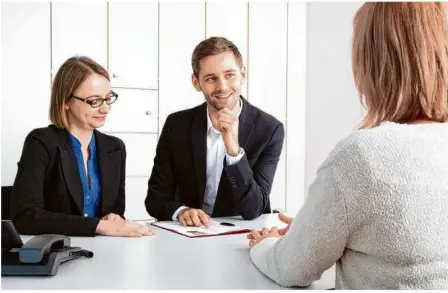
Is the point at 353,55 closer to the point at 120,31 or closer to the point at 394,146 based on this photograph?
the point at 394,146

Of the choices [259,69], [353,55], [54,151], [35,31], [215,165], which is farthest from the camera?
[259,69]

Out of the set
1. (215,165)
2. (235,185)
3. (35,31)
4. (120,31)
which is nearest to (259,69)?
(120,31)

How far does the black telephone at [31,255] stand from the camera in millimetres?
1085

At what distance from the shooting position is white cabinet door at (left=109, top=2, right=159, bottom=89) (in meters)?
3.79

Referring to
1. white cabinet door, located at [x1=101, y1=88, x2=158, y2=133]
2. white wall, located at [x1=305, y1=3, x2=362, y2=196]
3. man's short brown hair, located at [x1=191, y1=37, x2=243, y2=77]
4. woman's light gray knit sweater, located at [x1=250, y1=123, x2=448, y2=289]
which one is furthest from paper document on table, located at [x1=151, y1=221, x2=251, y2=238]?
white wall, located at [x1=305, y1=3, x2=362, y2=196]

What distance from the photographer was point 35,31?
11.3 ft

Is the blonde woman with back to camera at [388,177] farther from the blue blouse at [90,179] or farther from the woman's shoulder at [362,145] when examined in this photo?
the blue blouse at [90,179]

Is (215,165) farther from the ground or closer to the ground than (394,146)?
closer to the ground

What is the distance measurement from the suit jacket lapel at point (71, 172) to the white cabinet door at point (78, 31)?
5.80ft

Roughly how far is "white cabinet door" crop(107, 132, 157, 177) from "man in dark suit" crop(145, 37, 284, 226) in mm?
1559

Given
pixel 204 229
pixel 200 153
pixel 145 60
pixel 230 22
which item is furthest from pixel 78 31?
pixel 204 229

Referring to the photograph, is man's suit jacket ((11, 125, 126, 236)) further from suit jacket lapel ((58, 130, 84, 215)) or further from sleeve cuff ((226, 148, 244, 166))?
sleeve cuff ((226, 148, 244, 166))

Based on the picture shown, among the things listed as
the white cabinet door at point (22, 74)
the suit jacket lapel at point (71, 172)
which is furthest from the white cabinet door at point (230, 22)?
the suit jacket lapel at point (71, 172)

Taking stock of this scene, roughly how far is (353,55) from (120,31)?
306 cm
